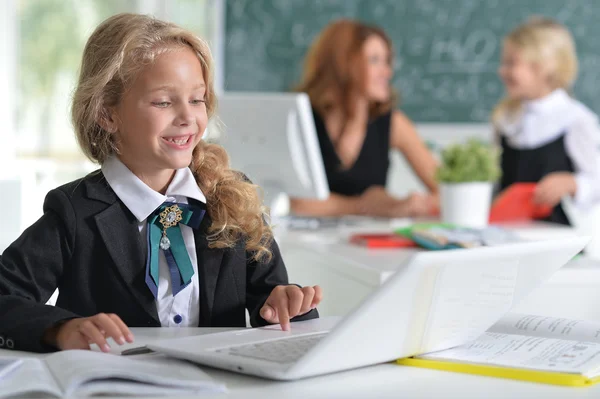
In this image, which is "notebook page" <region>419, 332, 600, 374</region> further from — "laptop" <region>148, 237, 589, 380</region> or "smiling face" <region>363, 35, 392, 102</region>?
"smiling face" <region>363, 35, 392, 102</region>

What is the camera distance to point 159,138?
1.59 meters

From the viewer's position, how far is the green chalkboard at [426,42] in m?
5.59

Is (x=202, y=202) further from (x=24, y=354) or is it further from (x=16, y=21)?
(x=16, y=21)

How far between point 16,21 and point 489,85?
2890 mm

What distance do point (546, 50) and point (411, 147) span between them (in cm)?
75

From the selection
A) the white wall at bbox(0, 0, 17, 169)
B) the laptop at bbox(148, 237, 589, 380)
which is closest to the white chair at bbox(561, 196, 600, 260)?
the laptop at bbox(148, 237, 589, 380)

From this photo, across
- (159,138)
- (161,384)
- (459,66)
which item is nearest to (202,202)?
(159,138)

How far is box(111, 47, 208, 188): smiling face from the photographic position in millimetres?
1583

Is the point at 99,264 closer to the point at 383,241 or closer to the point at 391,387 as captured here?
the point at 391,387

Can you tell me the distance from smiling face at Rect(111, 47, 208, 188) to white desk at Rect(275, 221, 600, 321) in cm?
92

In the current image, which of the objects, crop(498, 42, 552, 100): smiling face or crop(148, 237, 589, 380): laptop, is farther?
crop(498, 42, 552, 100): smiling face

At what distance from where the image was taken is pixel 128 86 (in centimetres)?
162

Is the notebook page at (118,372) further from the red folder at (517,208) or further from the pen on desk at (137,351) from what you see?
the red folder at (517,208)

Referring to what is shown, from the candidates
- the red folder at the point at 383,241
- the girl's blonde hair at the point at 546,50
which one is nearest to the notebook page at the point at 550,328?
the red folder at the point at 383,241
